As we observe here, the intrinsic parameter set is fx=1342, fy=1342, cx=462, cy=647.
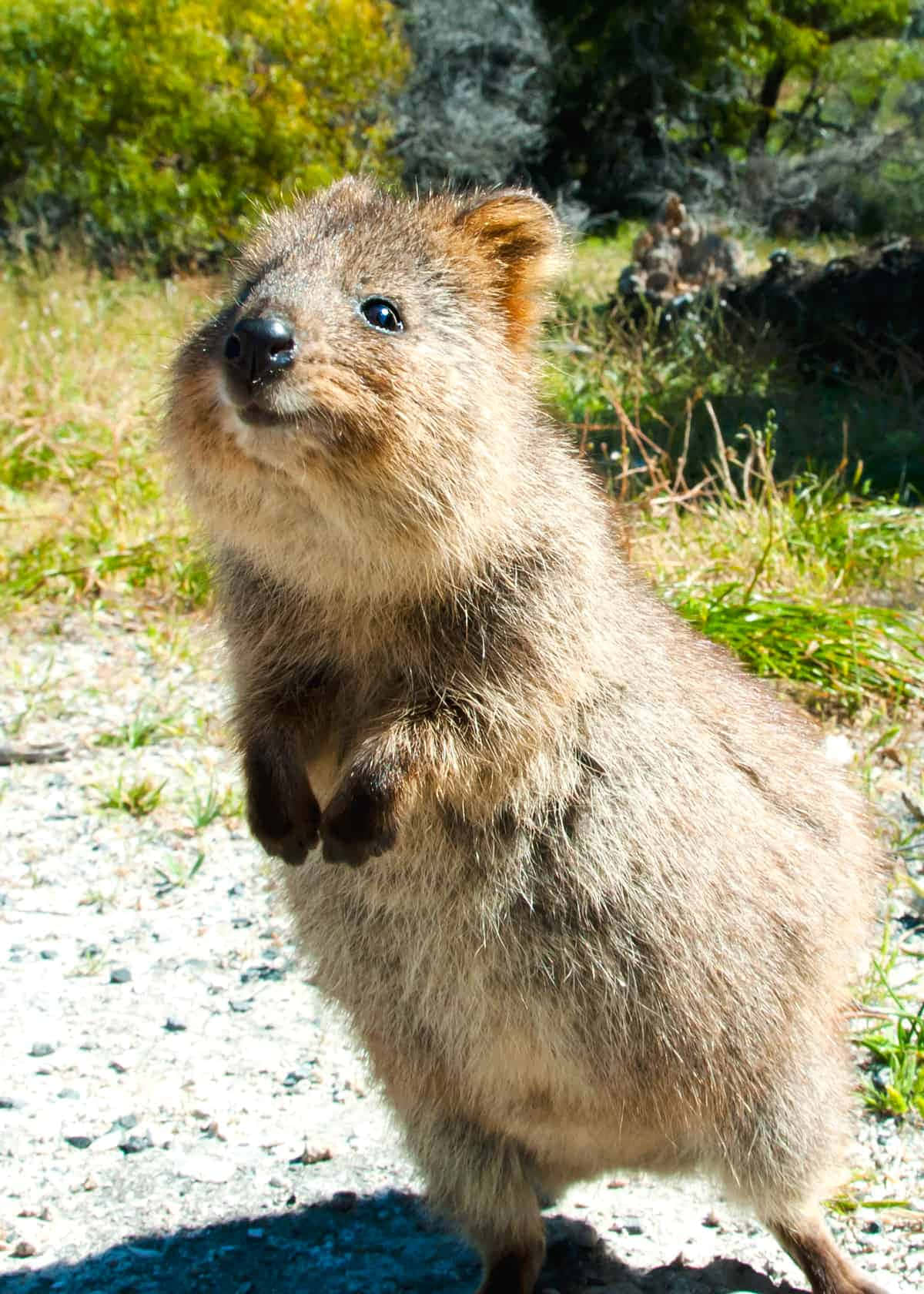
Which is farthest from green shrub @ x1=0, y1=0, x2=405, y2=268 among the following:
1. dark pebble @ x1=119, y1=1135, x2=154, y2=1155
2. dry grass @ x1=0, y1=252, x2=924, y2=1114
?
dark pebble @ x1=119, y1=1135, x2=154, y2=1155

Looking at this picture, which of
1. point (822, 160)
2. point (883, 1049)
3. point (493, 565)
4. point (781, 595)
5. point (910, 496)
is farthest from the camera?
point (822, 160)

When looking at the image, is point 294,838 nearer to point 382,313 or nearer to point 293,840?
point 293,840

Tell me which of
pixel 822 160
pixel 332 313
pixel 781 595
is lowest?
pixel 781 595

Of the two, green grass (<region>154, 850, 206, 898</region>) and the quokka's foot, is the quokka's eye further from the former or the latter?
green grass (<region>154, 850, 206, 898</region>)

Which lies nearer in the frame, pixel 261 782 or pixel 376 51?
pixel 261 782

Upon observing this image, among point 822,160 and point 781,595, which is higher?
point 822,160

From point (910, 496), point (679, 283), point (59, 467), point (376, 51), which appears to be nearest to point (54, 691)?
point (59, 467)

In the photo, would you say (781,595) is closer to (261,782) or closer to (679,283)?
(261,782)
